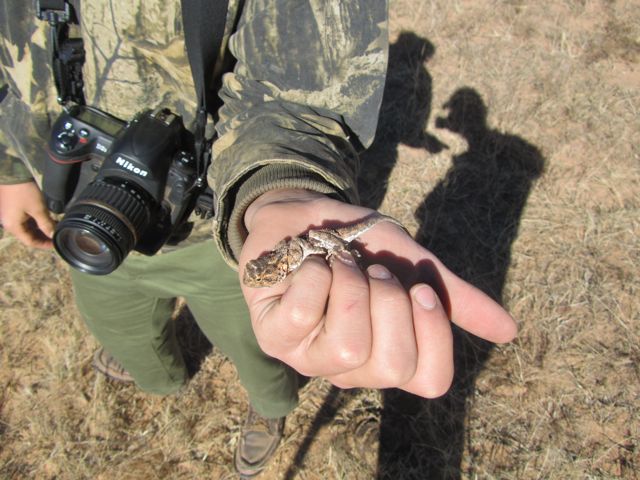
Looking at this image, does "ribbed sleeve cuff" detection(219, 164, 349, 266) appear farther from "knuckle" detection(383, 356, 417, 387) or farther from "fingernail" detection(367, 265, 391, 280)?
"knuckle" detection(383, 356, 417, 387)

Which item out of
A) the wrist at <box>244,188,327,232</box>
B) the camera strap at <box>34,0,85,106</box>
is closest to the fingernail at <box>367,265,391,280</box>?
the wrist at <box>244,188,327,232</box>

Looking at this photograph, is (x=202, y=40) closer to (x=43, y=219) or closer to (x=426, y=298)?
(x=426, y=298)

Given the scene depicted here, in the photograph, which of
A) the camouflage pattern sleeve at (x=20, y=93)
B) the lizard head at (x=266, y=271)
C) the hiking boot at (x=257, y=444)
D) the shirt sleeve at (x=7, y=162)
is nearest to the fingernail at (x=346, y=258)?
the lizard head at (x=266, y=271)

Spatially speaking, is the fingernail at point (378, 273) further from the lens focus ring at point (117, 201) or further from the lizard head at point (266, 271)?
the lens focus ring at point (117, 201)

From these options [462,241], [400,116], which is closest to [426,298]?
[462,241]

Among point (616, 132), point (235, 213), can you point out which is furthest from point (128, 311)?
point (616, 132)

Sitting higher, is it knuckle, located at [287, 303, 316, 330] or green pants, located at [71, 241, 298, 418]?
knuckle, located at [287, 303, 316, 330]

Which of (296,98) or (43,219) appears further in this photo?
(43,219)
